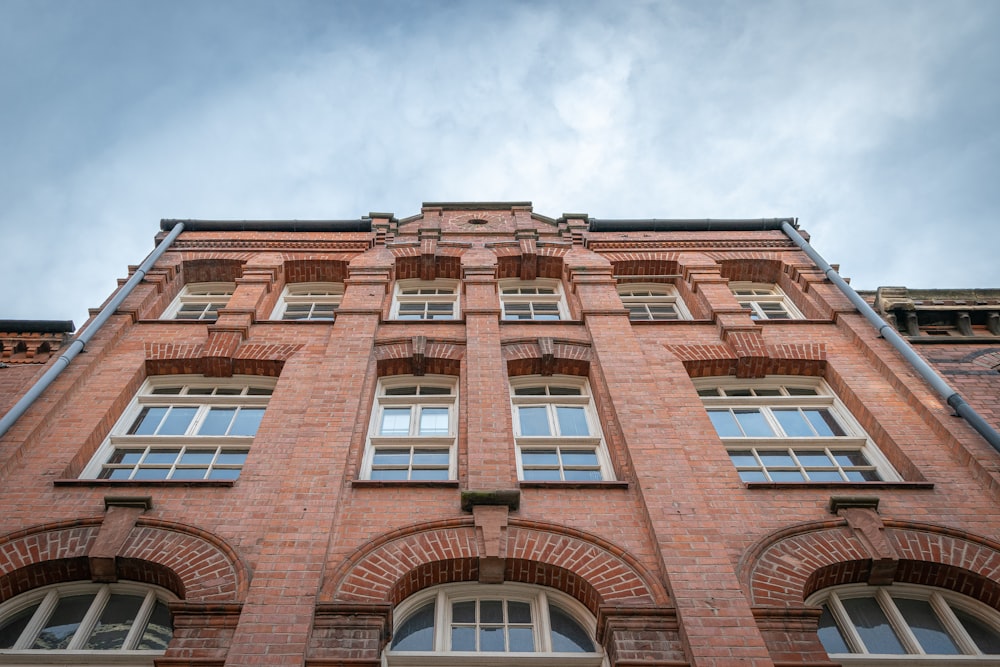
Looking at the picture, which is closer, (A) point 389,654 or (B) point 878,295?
(A) point 389,654

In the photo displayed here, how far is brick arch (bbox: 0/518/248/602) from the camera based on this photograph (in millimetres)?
7867

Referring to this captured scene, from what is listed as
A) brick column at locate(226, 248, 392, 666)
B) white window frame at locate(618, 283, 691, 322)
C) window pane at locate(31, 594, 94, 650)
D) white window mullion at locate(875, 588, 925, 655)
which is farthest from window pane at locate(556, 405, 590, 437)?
window pane at locate(31, 594, 94, 650)

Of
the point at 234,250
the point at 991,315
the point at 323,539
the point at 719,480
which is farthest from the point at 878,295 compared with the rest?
the point at 234,250

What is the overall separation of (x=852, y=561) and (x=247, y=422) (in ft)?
27.4

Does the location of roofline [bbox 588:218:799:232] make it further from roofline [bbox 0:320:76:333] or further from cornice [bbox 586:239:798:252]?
roofline [bbox 0:320:76:333]

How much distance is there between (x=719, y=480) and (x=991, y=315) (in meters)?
8.76

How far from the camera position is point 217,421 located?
11.4 m

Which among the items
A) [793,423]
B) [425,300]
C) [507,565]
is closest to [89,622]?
[507,565]

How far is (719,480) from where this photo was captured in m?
9.24

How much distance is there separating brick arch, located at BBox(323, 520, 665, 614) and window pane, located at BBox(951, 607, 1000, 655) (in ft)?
10.9

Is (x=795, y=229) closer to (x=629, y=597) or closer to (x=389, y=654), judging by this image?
(x=629, y=597)

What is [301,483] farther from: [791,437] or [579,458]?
[791,437]

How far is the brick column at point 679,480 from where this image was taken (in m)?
7.08

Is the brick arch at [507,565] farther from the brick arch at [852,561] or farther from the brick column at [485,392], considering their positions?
the brick arch at [852,561]
